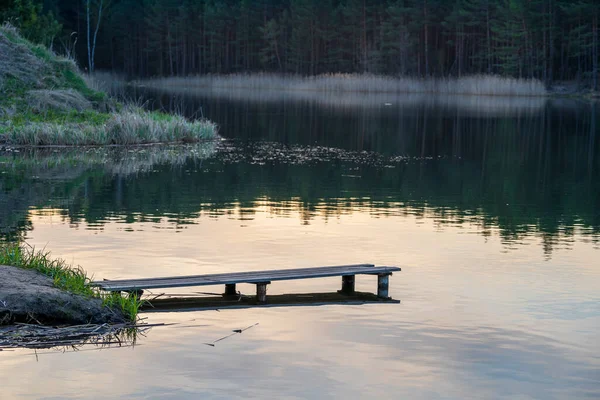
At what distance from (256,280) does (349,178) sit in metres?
14.3

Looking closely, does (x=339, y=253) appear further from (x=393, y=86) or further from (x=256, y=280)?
(x=393, y=86)

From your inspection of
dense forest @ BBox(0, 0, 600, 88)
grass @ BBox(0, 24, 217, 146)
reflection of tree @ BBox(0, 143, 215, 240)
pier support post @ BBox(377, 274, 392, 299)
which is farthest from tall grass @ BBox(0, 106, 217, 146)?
dense forest @ BBox(0, 0, 600, 88)

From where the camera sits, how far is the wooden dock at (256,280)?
12.1 metres

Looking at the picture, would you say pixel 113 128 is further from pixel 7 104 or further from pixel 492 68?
pixel 492 68

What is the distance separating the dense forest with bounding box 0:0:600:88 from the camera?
260ft

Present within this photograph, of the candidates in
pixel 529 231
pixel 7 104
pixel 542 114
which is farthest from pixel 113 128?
pixel 542 114

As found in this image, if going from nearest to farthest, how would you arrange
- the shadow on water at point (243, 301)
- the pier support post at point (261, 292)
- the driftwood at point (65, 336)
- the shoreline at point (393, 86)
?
the driftwood at point (65, 336) → the shadow on water at point (243, 301) → the pier support post at point (261, 292) → the shoreline at point (393, 86)

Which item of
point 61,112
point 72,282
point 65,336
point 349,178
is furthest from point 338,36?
point 65,336

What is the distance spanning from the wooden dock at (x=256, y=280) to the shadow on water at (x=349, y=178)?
4552 millimetres

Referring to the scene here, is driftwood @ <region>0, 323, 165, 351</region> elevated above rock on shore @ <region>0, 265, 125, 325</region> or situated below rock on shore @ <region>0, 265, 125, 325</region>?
below

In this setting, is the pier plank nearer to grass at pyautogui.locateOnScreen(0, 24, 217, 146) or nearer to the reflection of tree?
the reflection of tree

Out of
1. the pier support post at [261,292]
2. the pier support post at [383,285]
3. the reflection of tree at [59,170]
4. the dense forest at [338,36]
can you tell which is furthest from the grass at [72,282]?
the dense forest at [338,36]

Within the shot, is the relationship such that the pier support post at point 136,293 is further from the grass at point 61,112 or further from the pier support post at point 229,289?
the grass at point 61,112

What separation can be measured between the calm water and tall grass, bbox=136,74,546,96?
1377 inches
